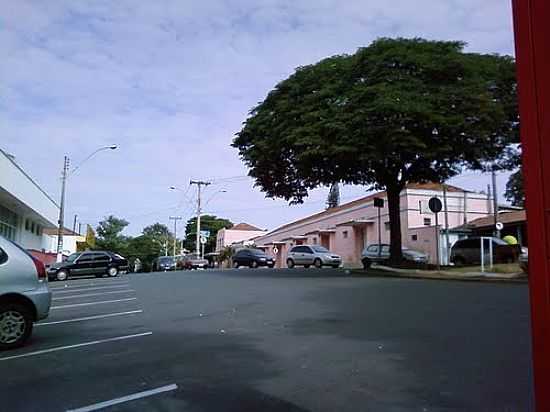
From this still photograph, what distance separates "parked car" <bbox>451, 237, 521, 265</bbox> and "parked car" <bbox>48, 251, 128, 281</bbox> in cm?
1972

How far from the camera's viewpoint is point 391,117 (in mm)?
20141

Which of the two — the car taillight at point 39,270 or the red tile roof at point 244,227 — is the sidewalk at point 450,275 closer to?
the car taillight at point 39,270

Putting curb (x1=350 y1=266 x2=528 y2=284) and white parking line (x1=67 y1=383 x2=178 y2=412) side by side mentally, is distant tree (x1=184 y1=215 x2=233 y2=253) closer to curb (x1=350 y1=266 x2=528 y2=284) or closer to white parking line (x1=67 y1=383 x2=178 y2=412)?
curb (x1=350 y1=266 x2=528 y2=284)

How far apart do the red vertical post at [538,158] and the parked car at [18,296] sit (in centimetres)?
743

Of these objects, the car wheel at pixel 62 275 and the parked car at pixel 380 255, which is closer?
the car wheel at pixel 62 275

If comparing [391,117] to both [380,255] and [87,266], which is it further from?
[87,266]

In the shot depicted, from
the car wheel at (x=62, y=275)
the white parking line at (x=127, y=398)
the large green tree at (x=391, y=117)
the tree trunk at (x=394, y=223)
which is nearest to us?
the white parking line at (x=127, y=398)

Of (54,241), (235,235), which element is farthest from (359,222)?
(235,235)

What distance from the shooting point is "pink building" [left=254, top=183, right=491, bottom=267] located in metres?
→ 38.3

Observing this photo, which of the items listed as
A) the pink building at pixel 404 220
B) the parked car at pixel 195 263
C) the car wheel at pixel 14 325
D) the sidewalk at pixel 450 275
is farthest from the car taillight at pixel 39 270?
the parked car at pixel 195 263

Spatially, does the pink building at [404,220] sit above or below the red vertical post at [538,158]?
above

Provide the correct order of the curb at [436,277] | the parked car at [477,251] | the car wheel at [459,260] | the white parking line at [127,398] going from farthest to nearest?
the car wheel at [459,260] < the parked car at [477,251] < the curb at [436,277] < the white parking line at [127,398]

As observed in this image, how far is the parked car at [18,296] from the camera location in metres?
7.90

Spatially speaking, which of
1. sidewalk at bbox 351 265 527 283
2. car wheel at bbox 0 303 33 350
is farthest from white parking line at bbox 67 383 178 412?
sidewalk at bbox 351 265 527 283
